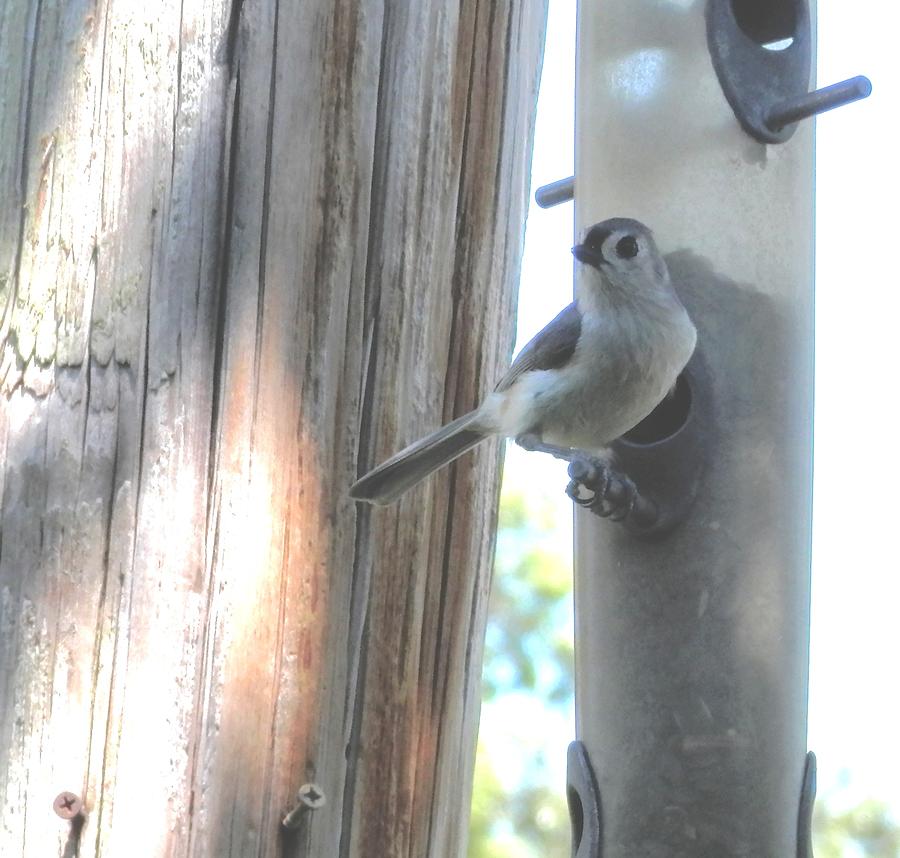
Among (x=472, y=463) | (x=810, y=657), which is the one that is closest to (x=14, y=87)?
(x=472, y=463)

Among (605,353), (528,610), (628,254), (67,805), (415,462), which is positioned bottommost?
(67,805)

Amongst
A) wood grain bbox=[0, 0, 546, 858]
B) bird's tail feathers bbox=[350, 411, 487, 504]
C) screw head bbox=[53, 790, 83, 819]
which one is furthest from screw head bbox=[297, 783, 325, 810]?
bird's tail feathers bbox=[350, 411, 487, 504]

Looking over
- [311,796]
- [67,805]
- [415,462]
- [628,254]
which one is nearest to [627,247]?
[628,254]

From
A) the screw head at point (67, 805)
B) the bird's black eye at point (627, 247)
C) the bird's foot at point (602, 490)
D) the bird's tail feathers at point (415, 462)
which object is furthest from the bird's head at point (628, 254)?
the screw head at point (67, 805)

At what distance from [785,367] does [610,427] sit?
0.40 metres

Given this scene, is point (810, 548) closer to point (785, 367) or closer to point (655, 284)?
point (785, 367)

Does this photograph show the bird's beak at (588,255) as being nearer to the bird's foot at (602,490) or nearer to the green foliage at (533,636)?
the bird's foot at (602,490)

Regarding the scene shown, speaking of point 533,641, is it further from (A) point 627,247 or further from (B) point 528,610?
(A) point 627,247

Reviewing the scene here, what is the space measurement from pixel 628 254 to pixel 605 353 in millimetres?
260

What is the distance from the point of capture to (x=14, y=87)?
2.29 m

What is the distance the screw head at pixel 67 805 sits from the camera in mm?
1953

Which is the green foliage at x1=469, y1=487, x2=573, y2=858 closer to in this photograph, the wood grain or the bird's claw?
the bird's claw

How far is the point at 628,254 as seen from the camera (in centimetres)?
313

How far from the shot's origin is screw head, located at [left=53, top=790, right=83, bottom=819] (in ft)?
6.41
